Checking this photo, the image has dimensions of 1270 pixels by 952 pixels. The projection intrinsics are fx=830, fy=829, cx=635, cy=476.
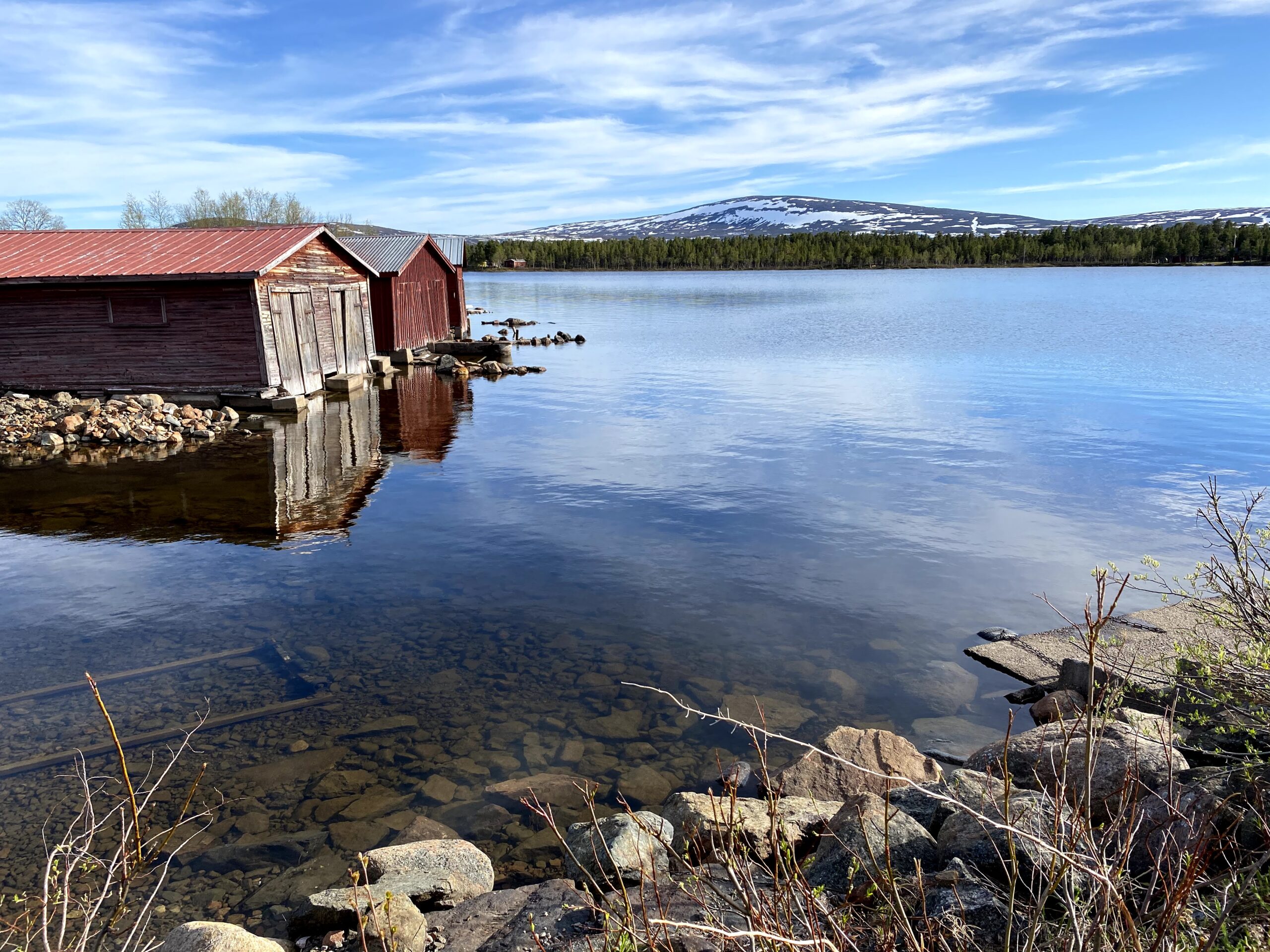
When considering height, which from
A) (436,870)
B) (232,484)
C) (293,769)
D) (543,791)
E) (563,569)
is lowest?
(543,791)

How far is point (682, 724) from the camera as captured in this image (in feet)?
26.1

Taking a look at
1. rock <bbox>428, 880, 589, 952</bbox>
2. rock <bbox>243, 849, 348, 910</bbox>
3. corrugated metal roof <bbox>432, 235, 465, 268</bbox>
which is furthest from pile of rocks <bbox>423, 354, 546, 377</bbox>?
rock <bbox>428, 880, 589, 952</bbox>

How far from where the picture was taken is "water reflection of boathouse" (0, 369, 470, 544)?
1329cm

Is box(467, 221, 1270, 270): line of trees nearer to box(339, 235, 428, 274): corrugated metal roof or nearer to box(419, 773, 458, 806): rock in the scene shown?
box(339, 235, 428, 274): corrugated metal roof

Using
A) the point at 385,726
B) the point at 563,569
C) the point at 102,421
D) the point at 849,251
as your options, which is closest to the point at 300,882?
the point at 385,726

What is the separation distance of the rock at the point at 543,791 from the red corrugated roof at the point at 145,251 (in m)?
18.5

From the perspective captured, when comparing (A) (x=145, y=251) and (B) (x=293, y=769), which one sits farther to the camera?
(A) (x=145, y=251)

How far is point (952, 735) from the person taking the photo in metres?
7.84

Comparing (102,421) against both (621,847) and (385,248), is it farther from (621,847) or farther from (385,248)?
(621,847)

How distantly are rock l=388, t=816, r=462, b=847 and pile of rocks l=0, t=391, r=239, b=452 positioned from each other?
643 inches

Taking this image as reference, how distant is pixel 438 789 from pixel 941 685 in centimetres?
516

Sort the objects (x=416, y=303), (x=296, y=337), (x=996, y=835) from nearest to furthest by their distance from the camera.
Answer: (x=996, y=835)
(x=296, y=337)
(x=416, y=303)

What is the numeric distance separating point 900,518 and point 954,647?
4546mm

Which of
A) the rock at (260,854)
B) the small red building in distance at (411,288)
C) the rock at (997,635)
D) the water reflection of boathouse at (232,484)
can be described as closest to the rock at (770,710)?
the rock at (997,635)
